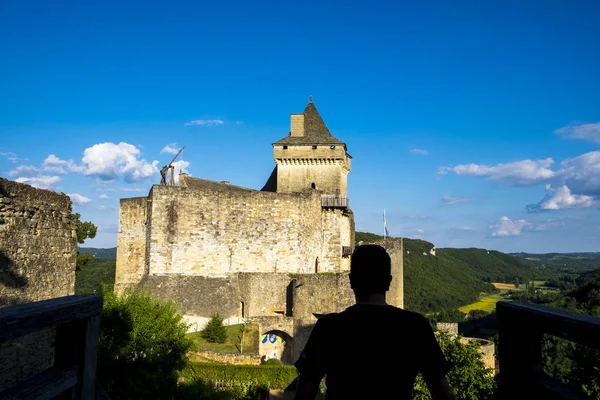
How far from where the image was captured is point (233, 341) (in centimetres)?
2222

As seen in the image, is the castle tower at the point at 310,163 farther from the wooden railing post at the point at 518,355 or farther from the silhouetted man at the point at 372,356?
the silhouetted man at the point at 372,356

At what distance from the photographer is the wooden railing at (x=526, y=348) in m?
2.62

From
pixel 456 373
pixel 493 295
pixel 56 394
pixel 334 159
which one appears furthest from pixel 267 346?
pixel 493 295

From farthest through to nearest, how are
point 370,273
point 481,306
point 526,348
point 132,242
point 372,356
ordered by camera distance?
point 481,306, point 132,242, point 526,348, point 370,273, point 372,356

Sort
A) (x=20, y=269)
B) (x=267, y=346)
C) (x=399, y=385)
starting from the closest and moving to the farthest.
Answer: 1. (x=399, y=385)
2. (x=20, y=269)
3. (x=267, y=346)

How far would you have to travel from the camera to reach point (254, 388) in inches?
661

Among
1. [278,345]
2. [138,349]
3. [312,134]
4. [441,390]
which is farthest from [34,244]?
[312,134]

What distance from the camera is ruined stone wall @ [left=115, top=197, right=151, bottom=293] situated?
27375mm

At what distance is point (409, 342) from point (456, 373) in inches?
597

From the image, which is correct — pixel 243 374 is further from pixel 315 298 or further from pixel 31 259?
pixel 31 259

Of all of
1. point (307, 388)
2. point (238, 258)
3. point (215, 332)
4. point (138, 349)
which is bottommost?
point (215, 332)

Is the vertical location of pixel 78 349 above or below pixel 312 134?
below

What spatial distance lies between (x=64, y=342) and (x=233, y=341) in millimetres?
20167

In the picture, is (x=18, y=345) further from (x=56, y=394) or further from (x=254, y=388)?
(x=254, y=388)
